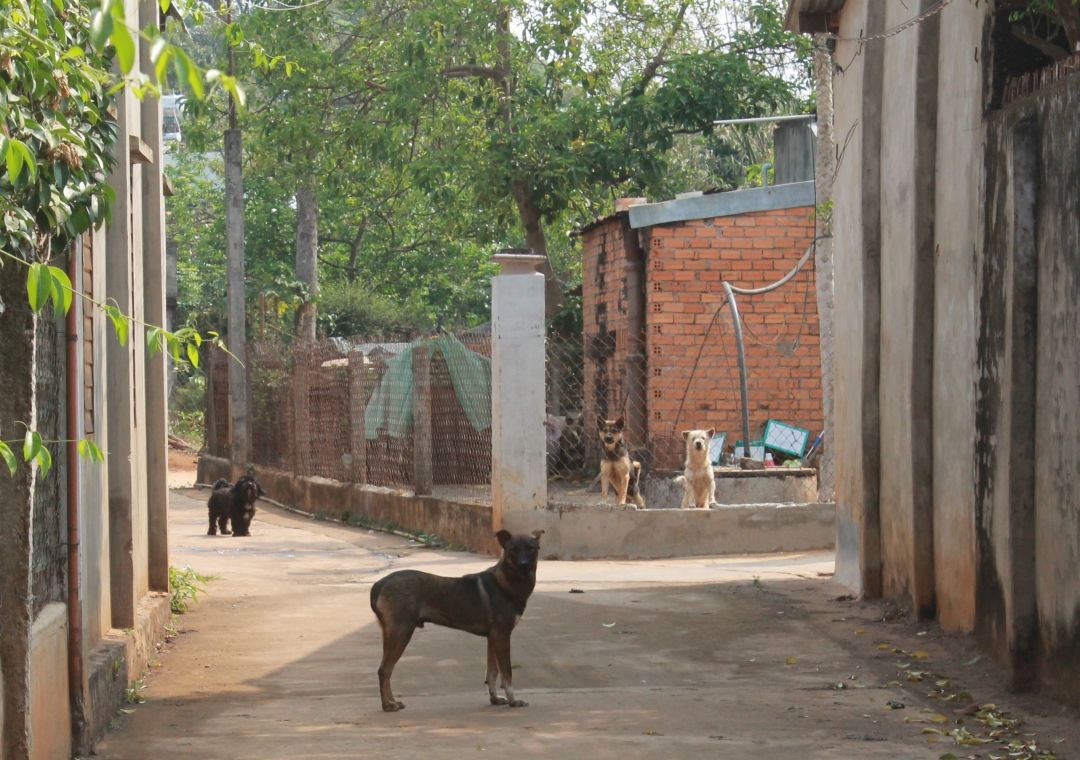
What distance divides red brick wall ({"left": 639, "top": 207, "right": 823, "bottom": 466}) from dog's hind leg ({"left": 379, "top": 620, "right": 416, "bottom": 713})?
9.68 m

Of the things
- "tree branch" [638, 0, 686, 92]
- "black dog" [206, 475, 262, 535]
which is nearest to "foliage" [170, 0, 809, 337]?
"tree branch" [638, 0, 686, 92]

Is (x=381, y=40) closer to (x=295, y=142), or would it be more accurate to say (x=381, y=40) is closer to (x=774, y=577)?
(x=295, y=142)

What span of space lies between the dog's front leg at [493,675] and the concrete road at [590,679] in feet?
0.36

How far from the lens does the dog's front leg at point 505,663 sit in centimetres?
621

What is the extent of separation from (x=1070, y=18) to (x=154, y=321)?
5802 mm

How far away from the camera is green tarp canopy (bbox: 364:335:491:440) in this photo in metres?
14.0

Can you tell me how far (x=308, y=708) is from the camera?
6.31 meters

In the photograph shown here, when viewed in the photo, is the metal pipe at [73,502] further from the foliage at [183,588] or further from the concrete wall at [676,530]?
the concrete wall at [676,530]

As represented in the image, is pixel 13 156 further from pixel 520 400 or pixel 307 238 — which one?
pixel 307 238

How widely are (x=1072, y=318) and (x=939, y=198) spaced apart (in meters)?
2.28

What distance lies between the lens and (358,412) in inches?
634

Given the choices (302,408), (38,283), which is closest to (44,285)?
(38,283)

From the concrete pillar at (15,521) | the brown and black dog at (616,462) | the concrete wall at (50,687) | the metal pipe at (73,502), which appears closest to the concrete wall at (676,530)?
the brown and black dog at (616,462)

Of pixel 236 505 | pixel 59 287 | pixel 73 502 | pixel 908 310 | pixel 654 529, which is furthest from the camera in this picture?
pixel 236 505
